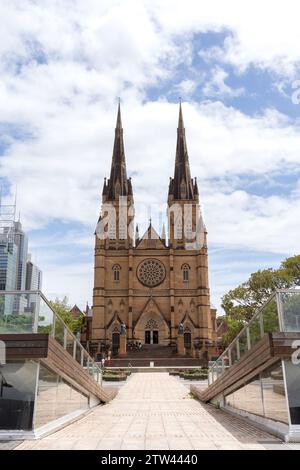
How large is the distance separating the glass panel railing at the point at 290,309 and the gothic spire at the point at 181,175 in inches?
2190

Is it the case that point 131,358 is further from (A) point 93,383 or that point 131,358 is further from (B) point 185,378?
(A) point 93,383

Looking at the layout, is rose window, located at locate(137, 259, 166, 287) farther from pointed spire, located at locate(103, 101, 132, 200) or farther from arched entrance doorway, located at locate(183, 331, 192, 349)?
pointed spire, located at locate(103, 101, 132, 200)

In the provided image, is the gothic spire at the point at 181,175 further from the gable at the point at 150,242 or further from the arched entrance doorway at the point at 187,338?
the arched entrance doorway at the point at 187,338

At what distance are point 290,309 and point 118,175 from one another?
191ft

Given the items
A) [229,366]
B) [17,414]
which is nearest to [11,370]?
[17,414]

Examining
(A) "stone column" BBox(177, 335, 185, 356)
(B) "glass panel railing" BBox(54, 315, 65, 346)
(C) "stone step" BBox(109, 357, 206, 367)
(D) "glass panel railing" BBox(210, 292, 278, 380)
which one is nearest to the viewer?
(D) "glass panel railing" BBox(210, 292, 278, 380)

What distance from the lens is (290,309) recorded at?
22.6ft

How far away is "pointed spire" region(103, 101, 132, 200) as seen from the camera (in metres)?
62.5

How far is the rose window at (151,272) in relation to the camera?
58.1 m

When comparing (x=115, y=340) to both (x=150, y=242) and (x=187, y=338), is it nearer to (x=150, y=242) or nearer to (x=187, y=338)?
(x=187, y=338)

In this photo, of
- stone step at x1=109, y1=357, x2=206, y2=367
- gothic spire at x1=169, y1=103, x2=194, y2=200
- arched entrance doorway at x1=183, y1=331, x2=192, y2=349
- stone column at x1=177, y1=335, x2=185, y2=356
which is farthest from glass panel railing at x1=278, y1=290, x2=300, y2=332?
gothic spire at x1=169, y1=103, x2=194, y2=200

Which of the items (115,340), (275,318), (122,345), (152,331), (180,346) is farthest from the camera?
(152,331)

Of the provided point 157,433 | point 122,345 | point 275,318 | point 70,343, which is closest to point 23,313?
point 70,343

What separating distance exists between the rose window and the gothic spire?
1019 centimetres
